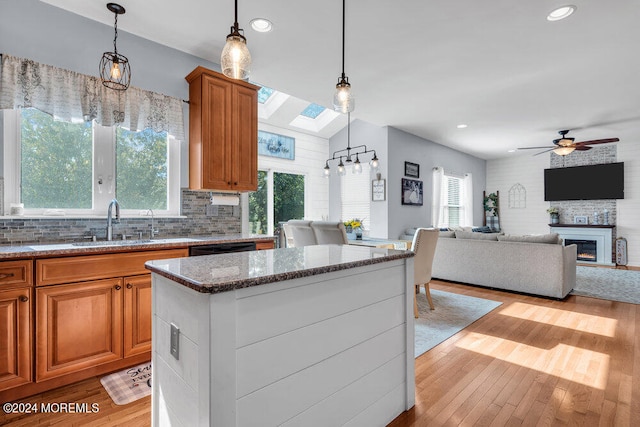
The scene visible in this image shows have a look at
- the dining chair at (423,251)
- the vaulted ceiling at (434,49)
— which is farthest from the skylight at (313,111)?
the dining chair at (423,251)

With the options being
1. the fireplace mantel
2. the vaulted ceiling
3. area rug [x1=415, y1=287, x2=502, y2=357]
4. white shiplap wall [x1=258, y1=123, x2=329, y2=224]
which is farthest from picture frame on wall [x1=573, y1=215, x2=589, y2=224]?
white shiplap wall [x1=258, y1=123, x2=329, y2=224]

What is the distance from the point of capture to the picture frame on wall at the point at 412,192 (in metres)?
6.13

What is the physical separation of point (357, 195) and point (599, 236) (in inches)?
211

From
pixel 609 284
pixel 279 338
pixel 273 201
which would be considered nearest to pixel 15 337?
pixel 279 338

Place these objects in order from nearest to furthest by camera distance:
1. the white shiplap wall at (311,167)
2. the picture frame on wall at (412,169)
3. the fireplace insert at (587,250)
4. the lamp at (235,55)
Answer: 1. the lamp at (235,55)
2. the white shiplap wall at (311,167)
3. the picture frame on wall at (412,169)
4. the fireplace insert at (587,250)

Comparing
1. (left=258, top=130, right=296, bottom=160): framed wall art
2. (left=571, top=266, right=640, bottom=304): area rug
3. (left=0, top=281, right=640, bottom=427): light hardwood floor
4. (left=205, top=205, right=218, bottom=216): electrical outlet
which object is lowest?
(left=0, top=281, right=640, bottom=427): light hardwood floor

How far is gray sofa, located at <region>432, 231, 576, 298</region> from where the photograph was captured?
13.7 feet

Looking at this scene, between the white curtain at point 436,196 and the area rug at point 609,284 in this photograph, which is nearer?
the area rug at point 609,284

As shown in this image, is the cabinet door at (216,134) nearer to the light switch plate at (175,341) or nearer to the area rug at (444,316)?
the light switch plate at (175,341)

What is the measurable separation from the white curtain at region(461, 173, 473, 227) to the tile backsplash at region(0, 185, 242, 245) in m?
6.34

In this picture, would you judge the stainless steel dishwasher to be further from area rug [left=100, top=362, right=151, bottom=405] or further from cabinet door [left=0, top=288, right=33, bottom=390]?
cabinet door [left=0, top=288, right=33, bottom=390]

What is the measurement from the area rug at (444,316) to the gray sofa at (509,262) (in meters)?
0.64

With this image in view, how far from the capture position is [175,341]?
3.91 ft

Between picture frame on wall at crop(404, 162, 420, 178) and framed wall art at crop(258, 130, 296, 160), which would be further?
picture frame on wall at crop(404, 162, 420, 178)
